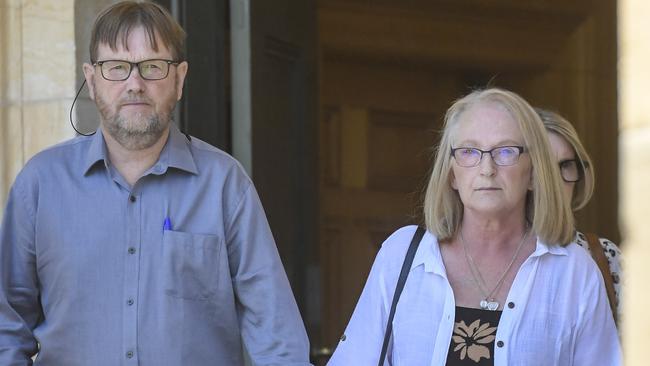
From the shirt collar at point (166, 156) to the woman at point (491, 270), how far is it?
62 centimetres

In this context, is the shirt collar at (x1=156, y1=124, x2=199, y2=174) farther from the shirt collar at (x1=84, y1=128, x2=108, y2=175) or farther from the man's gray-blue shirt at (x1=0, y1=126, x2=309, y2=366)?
the shirt collar at (x1=84, y1=128, x2=108, y2=175)

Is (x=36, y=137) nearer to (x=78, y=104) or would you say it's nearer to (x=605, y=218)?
(x=78, y=104)

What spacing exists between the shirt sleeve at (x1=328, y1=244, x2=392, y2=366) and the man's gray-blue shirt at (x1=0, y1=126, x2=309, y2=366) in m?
0.14

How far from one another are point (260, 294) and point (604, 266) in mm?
1122

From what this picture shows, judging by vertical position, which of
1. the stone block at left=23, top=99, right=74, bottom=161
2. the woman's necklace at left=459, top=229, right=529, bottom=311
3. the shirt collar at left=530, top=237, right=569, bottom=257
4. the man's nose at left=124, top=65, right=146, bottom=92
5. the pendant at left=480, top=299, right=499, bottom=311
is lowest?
the pendant at left=480, top=299, right=499, bottom=311

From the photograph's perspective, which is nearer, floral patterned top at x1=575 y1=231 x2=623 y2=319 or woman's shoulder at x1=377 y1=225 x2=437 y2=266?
woman's shoulder at x1=377 y1=225 x2=437 y2=266

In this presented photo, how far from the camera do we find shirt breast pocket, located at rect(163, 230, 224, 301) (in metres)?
3.91

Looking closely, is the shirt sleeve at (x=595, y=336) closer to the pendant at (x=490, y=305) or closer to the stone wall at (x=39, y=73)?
the pendant at (x=490, y=305)

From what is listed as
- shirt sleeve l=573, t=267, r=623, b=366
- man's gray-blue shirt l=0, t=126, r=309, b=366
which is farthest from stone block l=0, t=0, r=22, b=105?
shirt sleeve l=573, t=267, r=623, b=366

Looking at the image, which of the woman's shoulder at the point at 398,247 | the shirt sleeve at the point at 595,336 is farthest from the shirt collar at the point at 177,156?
the shirt sleeve at the point at 595,336

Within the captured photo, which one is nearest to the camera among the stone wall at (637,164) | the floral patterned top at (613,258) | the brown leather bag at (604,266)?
the stone wall at (637,164)

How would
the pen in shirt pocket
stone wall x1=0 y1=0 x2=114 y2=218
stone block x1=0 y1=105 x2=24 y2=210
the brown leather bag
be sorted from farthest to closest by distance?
stone block x1=0 y1=105 x2=24 y2=210, stone wall x1=0 y1=0 x2=114 y2=218, the brown leather bag, the pen in shirt pocket

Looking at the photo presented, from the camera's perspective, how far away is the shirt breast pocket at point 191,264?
3.91 meters

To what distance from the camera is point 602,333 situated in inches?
148
